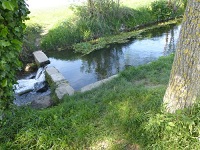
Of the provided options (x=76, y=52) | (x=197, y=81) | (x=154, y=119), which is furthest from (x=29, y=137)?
(x=76, y=52)

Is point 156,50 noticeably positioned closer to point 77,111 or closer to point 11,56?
point 77,111

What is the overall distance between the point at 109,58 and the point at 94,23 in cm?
245

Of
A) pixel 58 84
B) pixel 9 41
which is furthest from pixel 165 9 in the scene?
pixel 9 41

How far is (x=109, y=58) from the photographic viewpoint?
8.57 m

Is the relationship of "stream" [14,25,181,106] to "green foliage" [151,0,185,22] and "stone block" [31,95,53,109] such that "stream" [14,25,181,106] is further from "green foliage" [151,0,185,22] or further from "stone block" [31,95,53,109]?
"green foliage" [151,0,185,22]

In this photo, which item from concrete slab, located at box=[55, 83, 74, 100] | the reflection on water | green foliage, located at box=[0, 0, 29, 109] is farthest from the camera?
the reflection on water

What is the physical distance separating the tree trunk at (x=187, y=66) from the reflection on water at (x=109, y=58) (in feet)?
14.1

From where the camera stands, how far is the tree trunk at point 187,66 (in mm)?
2381

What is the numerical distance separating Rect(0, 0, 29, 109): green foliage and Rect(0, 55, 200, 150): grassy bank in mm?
387

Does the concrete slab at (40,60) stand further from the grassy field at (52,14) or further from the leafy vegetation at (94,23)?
the grassy field at (52,14)

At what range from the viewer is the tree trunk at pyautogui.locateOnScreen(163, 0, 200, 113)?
2.38 metres

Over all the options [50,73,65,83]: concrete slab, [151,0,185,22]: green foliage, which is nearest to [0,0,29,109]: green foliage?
[50,73,65,83]: concrete slab

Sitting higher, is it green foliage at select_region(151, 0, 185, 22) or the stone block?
green foliage at select_region(151, 0, 185, 22)

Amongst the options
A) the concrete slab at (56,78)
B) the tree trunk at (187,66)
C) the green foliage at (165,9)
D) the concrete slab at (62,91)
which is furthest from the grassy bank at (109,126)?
the green foliage at (165,9)
